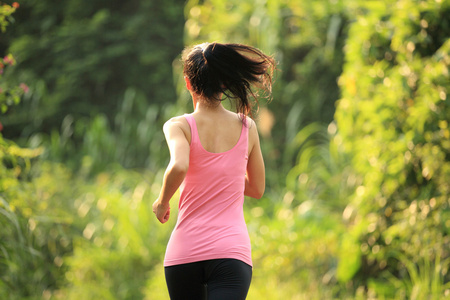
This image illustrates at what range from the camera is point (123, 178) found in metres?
6.86

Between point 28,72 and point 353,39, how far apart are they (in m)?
6.69

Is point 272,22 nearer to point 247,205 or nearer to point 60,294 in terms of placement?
point 247,205

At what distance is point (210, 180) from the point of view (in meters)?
2.13

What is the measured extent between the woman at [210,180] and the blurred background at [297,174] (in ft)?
1.68

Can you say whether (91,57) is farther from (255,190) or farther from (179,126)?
(179,126)

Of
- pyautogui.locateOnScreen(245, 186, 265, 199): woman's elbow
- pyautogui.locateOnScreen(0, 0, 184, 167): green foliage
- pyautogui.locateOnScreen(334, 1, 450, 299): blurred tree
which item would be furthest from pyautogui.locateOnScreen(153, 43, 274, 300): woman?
pyautogui.locateOnScreen(0, 0, 184, 167): green foliage

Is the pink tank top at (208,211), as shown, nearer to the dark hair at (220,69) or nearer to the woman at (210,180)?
the woman at (210,180)

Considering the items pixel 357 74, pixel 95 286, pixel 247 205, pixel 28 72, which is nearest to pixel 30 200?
pixel 95 286

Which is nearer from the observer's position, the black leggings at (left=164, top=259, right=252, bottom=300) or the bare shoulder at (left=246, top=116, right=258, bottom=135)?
the black leggings at (left=164, top=259, right=252, bottom=300)

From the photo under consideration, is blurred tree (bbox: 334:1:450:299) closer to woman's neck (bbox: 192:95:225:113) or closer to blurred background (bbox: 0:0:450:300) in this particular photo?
blurred background (bbox: 0:0:450:300)

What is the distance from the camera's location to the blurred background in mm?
3875

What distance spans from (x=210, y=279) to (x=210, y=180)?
13.5 inches

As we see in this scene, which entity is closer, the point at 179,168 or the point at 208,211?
the point at 179,168

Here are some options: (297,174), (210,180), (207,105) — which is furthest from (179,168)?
(297,174)
